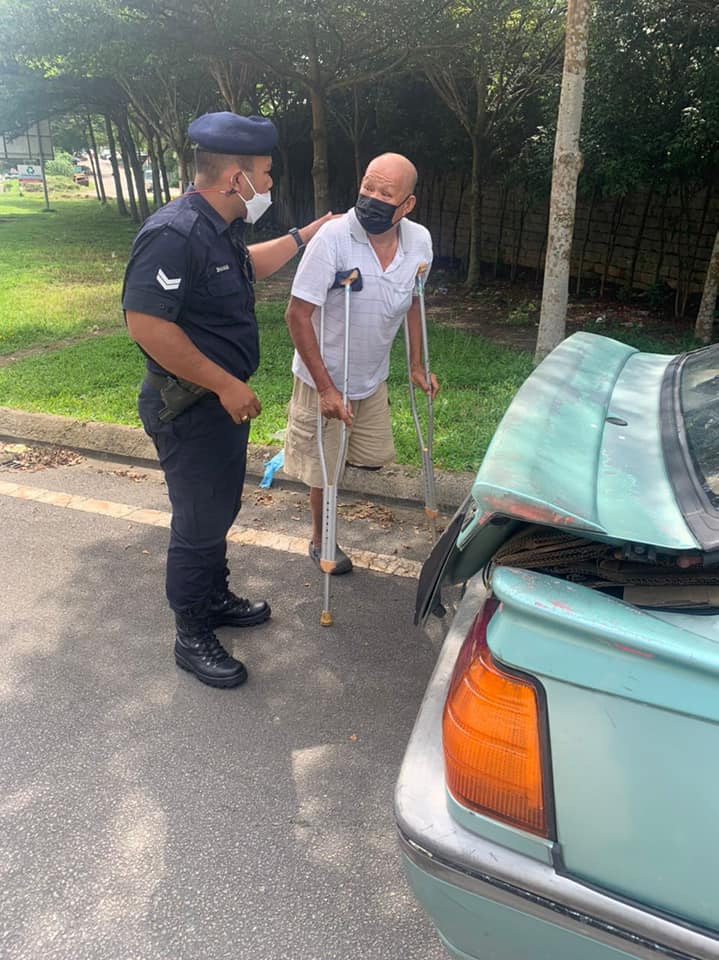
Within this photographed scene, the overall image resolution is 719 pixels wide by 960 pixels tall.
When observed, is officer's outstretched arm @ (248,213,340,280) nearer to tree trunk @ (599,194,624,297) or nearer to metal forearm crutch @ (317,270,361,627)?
metal forearm crutch @ (317,270,361,627)

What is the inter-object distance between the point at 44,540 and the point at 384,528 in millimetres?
1819

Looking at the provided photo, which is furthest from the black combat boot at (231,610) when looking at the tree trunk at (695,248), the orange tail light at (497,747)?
the tree trunk at (695,248)

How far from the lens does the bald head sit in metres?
2.95

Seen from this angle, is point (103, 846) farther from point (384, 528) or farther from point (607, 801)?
point (384, 528)

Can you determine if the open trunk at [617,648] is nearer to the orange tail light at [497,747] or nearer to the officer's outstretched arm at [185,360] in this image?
the orange tail light at [497,747]

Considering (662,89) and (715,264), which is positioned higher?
(662,89)

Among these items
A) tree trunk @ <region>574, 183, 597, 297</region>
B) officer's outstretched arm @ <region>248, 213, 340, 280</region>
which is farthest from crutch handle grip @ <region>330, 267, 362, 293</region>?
tree trunk @ <region>574, 183, 597, 297</region>

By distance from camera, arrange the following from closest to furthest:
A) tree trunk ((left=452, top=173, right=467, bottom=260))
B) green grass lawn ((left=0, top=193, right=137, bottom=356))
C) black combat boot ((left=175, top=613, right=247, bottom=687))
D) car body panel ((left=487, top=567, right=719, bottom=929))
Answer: car body panel ((left=487, top=567, right=719, bottom=929))
black combat boot ((left=175, top=613, right=247, bottom=687))
green grass lawn ((left=0, top=193, right=137, bottom=356))
tree trunk ((left=452, top=173, right=467, bottom=260))

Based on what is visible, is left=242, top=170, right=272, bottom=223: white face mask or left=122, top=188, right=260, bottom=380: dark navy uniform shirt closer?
left=122, top=188, right=260, bottom=380: dark navy uniform shirt

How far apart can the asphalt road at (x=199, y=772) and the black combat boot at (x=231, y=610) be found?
5 centimetres

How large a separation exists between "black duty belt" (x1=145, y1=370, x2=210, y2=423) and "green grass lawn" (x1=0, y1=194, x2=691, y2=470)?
223cm

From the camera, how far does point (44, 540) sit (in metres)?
3.96

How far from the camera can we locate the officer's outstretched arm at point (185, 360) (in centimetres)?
242

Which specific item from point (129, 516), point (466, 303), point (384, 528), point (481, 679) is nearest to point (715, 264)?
point (466, 303)
